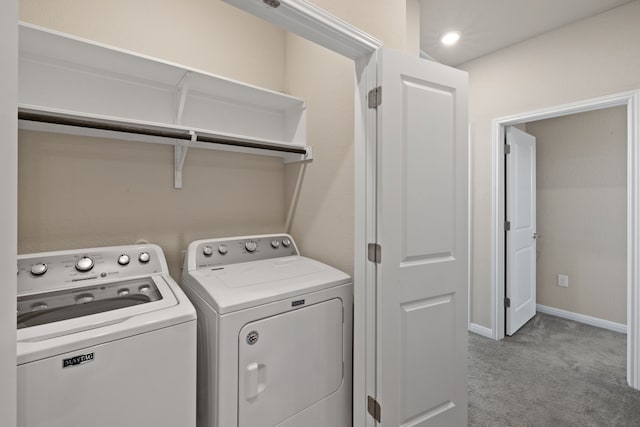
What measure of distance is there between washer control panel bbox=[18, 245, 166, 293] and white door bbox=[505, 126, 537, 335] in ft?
10.1

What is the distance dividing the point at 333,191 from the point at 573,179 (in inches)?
129

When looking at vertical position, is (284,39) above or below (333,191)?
above

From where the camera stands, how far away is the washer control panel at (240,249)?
5.60 ft

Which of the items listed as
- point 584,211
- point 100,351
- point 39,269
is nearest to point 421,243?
point 100,351

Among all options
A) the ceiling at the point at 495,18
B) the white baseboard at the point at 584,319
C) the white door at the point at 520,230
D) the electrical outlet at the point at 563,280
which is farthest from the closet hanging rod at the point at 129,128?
the white baseboard at the point at 584,319

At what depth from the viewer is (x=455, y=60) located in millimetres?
3125

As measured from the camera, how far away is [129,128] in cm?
139

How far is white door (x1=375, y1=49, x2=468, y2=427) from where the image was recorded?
1.38 meters

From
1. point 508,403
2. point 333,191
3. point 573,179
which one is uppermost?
point 573,179

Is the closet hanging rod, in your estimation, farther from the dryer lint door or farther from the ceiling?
the ceiling

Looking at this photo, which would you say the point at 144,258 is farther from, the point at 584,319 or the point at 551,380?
the point at 584,319

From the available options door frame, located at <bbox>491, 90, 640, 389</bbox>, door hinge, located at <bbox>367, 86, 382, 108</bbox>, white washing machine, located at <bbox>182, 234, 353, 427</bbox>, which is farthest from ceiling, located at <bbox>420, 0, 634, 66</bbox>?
white washing machine, located at <bbox>182, 234, 353, 427</bbox>

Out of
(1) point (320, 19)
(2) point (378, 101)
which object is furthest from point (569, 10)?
(1) point (320, 19)

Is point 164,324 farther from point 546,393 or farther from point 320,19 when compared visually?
point 546,393
